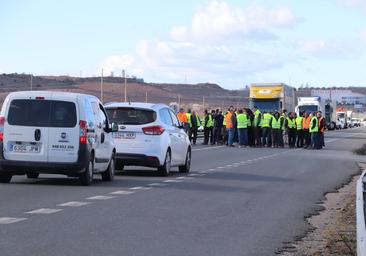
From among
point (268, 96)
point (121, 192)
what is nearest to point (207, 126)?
point (268, 96)

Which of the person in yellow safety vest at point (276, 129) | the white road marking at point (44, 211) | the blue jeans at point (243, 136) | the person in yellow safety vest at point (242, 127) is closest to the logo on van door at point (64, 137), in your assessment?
the white road marking at point (44, 211)

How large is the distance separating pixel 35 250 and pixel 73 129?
7.74 meters

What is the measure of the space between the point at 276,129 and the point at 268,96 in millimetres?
7812

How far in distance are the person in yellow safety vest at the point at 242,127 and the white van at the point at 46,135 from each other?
2542 cm

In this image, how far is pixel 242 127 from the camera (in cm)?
4209

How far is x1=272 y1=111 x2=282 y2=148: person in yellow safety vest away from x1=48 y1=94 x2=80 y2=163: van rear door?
87.1 ft

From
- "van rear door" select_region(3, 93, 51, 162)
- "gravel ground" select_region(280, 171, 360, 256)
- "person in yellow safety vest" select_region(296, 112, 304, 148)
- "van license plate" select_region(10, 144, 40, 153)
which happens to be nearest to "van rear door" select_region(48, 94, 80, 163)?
"van rear door" select_region(3, 93, 51, 162)

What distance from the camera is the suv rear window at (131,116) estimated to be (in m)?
20.3

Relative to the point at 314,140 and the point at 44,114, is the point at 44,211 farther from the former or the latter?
the point at 314,140

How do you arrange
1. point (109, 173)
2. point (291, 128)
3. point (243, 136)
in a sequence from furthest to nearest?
1. point (291, 128)
2. point (243, 136)
3. point (109, 173)

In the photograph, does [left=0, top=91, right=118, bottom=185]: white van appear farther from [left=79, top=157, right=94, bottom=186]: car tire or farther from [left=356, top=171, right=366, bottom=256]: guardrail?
[left=356, top=171, right=366, bottom=256]: guardrail

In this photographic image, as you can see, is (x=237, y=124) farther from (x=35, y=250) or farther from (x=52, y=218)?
(x=35, y=250)

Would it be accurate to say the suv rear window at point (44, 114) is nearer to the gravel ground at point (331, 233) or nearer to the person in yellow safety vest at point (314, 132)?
the gravel ground at point (331, 233)

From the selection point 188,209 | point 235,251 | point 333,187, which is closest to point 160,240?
point 235,251
